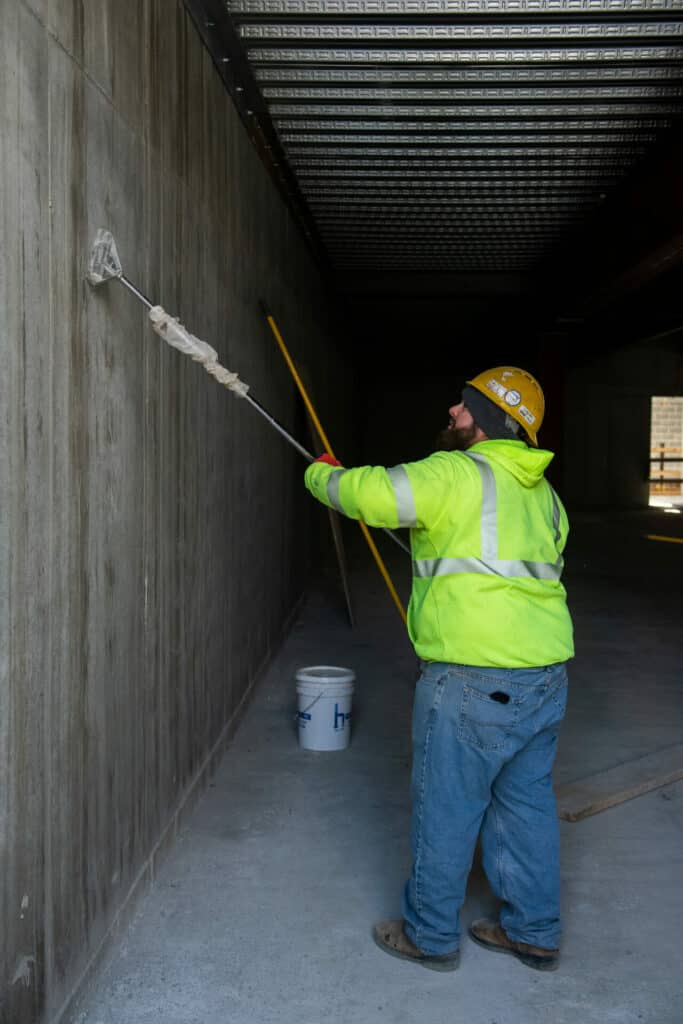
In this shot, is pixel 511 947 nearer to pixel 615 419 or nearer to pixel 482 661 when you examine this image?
pixel 482 661

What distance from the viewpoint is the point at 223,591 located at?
482cm

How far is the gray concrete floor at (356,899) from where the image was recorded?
9.32 ft

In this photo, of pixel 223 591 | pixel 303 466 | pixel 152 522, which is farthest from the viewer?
pixel 303 466

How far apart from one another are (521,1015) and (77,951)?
1.26 m

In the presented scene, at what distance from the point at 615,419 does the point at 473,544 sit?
1958 cm

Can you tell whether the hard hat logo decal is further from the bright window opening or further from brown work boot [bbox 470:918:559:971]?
the bright window opening

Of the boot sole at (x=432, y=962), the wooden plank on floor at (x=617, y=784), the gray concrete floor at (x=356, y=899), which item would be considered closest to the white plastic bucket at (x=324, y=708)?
the gray concrete floor at (x=356, y=899)

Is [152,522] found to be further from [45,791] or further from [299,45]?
[299,45]

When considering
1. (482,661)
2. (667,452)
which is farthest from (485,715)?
(667,452)

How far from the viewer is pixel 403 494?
2.88 m

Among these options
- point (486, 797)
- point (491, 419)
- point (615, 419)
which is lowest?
point (486, 797)

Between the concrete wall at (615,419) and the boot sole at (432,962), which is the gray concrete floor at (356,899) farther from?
the concrete wall at (615,419)

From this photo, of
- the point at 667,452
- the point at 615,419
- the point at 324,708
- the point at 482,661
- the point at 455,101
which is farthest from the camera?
the point at 667,452

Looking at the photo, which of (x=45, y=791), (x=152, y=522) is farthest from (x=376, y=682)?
(x=45, y=791)
